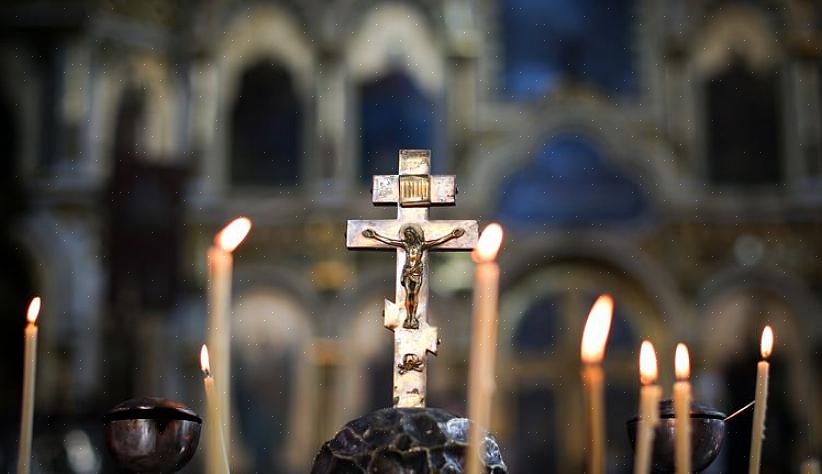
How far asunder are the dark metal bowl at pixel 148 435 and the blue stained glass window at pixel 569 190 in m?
10.0

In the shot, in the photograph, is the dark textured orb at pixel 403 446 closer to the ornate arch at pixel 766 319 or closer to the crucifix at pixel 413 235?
the crucifix at pixel 413 235

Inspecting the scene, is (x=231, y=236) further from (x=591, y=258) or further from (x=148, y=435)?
(x=591, y=258)

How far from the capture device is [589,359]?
1713mm

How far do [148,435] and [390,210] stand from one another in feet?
31.7

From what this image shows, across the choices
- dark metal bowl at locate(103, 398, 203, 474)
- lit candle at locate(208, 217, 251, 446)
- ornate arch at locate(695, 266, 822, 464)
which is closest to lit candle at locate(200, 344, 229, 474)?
lit candle at locate(208, 217, 251, 446)

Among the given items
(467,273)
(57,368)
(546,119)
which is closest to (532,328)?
(467,273)

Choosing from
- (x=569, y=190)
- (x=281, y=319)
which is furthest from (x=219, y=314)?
(x=569, y=190)

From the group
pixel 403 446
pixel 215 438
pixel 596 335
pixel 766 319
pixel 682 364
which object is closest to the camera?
pixel 215 438

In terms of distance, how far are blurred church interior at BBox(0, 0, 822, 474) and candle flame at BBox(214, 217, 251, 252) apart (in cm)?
963

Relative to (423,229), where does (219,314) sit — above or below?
below

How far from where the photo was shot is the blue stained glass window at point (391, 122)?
42.0 feet

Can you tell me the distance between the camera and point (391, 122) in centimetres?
1288

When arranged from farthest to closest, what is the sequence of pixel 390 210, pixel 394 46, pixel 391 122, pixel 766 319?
pixel 394 46, pixel 391 122, pixel 390 210, pixel 766 319

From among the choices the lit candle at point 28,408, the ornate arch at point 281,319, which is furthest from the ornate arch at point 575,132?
the lit candle at point 28,408
